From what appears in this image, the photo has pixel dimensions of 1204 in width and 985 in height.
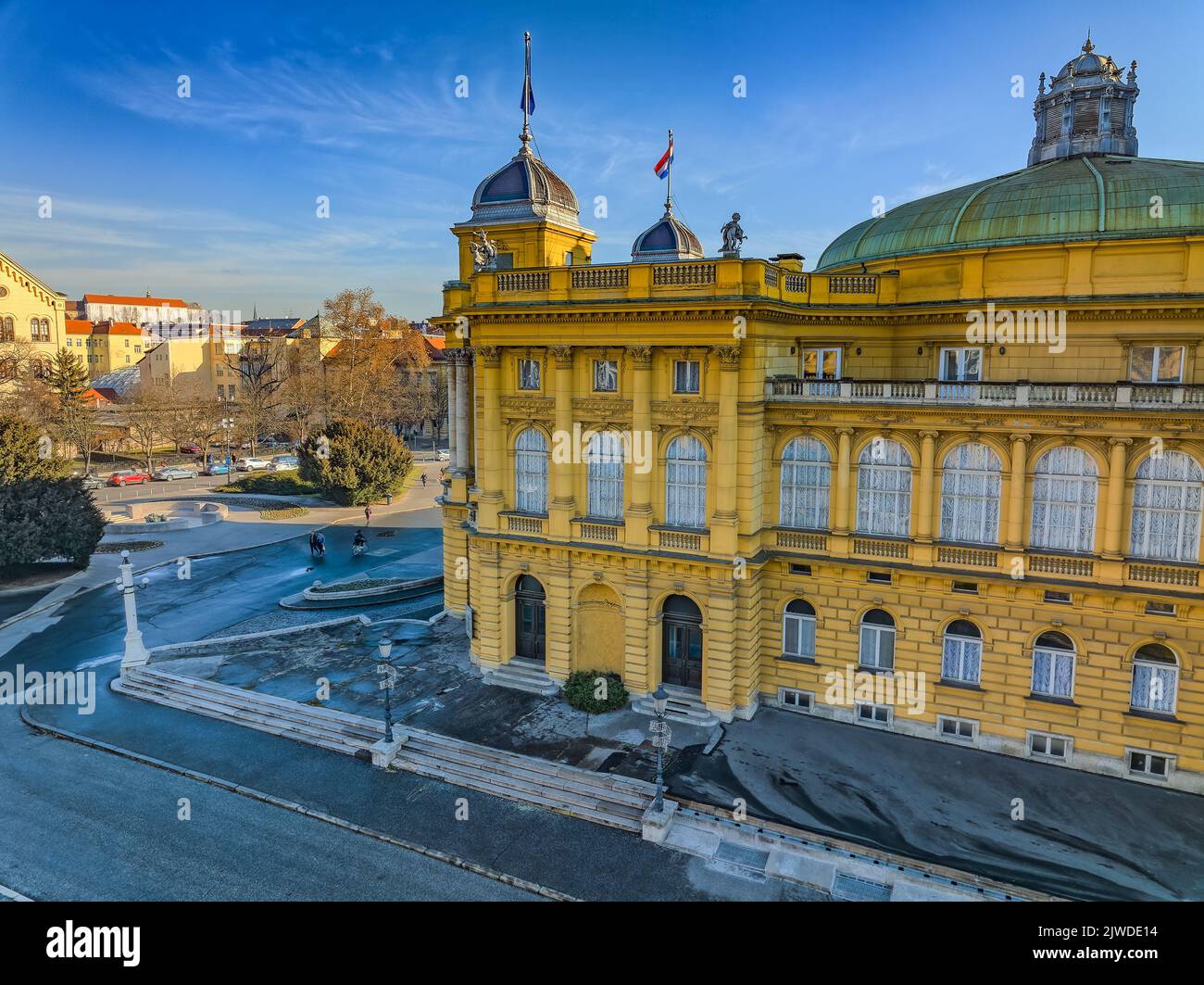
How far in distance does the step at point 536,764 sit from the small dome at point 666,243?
20.8 m

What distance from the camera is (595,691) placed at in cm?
2645

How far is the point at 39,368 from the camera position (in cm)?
8025

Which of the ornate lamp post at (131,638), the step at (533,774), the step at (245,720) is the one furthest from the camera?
the ornate lamp post at (131,638)

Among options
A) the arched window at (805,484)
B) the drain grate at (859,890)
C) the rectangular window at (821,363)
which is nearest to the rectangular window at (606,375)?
the arched window at (805,484)

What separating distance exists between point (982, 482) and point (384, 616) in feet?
85.6

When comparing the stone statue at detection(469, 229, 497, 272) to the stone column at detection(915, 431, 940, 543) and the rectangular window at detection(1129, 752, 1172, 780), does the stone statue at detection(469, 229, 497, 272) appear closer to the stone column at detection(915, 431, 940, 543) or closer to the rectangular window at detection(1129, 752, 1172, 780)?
the stone column at detection(915, 431, 940, 543)

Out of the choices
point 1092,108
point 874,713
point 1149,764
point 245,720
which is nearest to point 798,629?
point 874,713

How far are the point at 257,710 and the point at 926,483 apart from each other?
23266mm

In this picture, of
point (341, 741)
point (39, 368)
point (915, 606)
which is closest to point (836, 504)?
point (915, 606)

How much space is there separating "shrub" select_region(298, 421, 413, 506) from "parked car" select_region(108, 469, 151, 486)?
2028 cm

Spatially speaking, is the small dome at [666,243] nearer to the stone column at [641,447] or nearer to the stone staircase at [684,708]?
the stone column at [641,447]

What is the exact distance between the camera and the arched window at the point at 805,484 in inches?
1004

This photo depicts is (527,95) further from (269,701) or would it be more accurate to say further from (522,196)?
(269,701)

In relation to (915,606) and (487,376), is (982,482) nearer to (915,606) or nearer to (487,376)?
(915,606)
